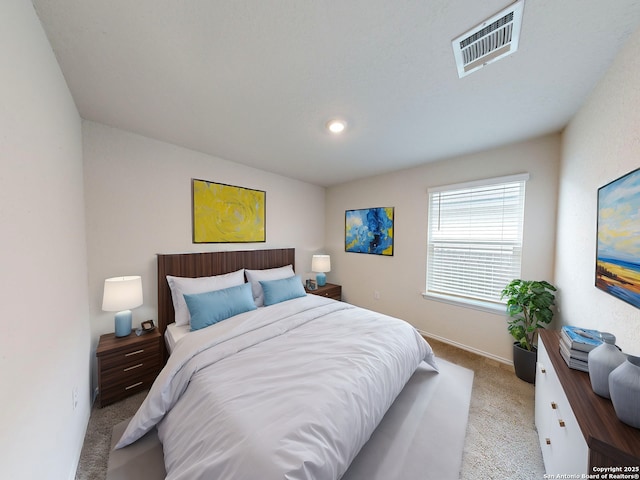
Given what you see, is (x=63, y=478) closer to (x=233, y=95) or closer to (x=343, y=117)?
(x=233, y=95)

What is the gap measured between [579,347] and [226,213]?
10.6ft

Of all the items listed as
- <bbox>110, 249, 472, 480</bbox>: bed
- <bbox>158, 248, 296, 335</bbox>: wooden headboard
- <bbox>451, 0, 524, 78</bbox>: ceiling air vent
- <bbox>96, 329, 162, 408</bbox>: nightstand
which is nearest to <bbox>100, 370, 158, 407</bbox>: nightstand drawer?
<bbox>96, 329, 162, 408</bbox>: nightstand

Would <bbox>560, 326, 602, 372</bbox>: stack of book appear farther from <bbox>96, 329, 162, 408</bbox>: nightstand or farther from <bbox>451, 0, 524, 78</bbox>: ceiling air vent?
<bbox>96, 329, 162, 408</bbox>: nightstand

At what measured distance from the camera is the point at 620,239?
1123 mm

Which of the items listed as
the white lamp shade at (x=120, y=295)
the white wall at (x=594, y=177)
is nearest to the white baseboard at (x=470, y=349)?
the white wall at (x=594, y=177)

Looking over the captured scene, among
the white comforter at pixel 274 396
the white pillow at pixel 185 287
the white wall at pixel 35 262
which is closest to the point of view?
the white wall at pixel 35 262

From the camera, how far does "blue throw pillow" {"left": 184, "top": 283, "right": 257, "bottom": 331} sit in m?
2.07

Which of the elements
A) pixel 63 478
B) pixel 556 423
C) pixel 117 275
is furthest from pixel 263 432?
pixel 117 275

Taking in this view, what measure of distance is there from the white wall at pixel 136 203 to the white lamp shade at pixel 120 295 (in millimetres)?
261

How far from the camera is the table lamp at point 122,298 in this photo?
6.07ft

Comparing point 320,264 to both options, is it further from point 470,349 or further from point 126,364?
point 126,364

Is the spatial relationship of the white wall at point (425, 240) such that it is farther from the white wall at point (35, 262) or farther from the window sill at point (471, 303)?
the white wall at point (35, 262)

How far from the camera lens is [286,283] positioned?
287 centimetres

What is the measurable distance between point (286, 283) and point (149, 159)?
2.03 meters
